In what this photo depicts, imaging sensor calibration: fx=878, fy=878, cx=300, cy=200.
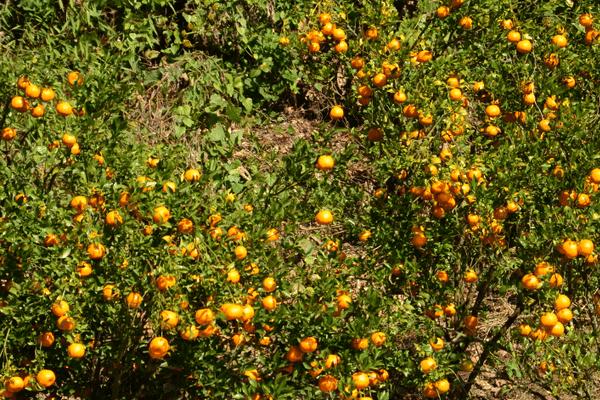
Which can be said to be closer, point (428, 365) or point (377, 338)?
point (377, 338)

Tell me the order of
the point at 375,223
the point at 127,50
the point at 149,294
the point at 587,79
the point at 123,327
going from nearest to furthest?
the point at 149,294, the point at 123,327, the point at 375,223, the point at 587,79, the point at 127,50

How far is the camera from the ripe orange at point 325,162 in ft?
10.4

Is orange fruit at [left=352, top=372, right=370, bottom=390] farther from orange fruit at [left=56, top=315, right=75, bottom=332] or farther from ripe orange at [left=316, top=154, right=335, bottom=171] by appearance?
orange fruit at [left=56, top=315, right=75, bottom=332]

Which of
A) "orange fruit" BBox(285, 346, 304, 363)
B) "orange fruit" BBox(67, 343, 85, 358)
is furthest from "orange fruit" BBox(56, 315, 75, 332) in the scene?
"orange fruit" BBox(285, 346, 304, 363)

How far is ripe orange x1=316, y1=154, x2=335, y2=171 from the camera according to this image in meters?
3.16

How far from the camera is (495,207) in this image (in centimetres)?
334

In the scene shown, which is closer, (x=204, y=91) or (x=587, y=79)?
(x=587, y=79)

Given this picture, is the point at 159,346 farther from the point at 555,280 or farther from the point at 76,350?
the point at 555,280

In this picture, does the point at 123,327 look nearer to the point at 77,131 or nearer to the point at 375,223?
the point at 77,131

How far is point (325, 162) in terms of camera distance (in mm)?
3166

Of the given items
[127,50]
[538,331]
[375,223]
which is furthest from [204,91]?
[538,331]

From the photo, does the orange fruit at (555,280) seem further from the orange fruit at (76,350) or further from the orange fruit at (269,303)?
the orange fruit at (76,350)

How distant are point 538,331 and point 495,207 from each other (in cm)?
49

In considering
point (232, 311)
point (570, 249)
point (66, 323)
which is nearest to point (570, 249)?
point (570, 249)
